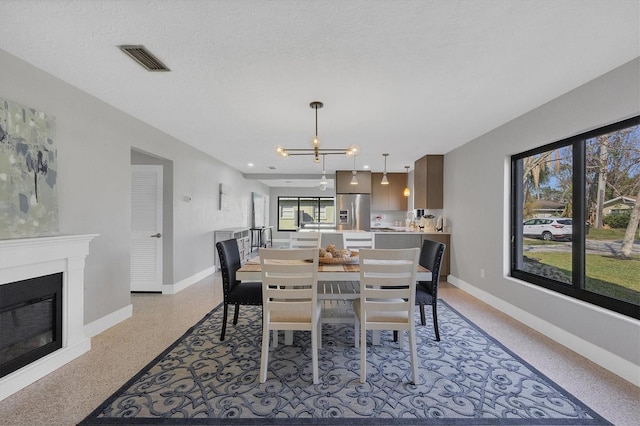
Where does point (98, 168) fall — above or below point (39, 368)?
above

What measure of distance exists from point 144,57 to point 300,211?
9474 mm

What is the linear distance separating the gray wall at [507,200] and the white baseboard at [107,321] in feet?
15.2

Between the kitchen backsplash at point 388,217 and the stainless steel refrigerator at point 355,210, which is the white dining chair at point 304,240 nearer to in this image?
the stainless steel refrigerator at point 355,210

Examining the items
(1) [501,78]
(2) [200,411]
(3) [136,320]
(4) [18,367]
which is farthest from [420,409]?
(3) [136,320]

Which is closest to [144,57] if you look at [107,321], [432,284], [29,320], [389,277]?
[29,320]

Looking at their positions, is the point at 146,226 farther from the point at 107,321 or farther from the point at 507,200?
the point at 507,200

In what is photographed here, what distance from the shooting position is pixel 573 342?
2732mm

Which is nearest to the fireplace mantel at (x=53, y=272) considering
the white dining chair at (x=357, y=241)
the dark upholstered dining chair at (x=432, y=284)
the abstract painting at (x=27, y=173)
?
the abstract painting at (x=27, y=173)

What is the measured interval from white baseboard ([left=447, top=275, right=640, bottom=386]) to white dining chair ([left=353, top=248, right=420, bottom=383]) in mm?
1616

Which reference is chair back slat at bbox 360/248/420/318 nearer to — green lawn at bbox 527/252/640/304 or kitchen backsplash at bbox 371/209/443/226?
green lawn at bbox 527/252/640/304

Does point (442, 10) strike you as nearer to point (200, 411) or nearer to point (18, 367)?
point (200, 411)

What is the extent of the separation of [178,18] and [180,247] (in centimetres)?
369

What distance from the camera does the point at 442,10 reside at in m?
1.69

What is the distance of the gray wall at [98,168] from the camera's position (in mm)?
2486
